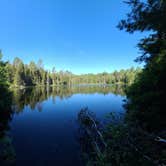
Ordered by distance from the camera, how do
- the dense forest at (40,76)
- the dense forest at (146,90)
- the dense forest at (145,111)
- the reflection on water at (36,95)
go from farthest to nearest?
1. the dense forest at (40,76)
2. the reflection on water at (36,95)
3. the dense forest at (146,90)
4. the dense forest at (145,111)

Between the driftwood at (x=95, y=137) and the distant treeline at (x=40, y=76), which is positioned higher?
the distant treeline at (x=40, y=76)

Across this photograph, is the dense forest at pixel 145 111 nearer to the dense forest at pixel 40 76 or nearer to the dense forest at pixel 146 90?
the dense forest at pixel 146 90

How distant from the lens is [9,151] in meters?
9.35

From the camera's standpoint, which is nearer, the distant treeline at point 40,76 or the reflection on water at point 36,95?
the reflection on water at point 36,95

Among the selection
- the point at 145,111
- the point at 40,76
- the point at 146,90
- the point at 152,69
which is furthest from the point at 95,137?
the point at 40,76

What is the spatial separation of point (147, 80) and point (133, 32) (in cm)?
272

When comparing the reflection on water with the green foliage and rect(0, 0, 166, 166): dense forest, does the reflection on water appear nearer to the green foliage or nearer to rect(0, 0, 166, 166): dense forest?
rect(0, 0, 166, 166): dense forest

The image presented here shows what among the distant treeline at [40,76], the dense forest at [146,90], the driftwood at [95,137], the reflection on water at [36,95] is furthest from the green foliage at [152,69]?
the distant treeline at [40,76]

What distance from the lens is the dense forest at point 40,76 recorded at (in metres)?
75.8

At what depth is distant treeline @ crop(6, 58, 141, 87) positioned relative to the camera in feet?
249

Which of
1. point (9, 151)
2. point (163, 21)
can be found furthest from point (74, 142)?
point (163, 21)

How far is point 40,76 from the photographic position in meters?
109

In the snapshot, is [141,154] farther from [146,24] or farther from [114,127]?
[146,24]

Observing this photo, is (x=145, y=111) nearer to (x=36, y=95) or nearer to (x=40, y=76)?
(x=36, y=95)
